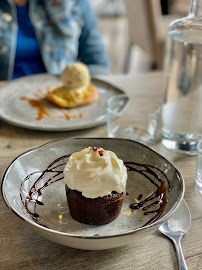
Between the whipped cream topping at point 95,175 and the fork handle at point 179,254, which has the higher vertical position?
the whipped cream topping at point 95,175

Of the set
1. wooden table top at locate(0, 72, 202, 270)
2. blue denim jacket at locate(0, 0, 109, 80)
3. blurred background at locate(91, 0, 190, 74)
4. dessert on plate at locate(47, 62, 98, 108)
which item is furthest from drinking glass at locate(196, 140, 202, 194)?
blurred background at locate(91, 0, 190, 74)

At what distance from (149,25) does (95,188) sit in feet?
7.41

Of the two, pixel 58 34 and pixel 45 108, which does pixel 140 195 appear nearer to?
pixel 45 108

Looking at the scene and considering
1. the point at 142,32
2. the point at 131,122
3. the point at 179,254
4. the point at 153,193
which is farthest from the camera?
the point at 142,32

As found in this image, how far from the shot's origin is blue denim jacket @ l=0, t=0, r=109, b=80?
1.62 metres

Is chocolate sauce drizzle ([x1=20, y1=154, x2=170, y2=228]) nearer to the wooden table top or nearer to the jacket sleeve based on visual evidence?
the wooden table top

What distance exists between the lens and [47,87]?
1264 mm

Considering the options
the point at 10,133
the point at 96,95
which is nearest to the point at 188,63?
the point at 96,95

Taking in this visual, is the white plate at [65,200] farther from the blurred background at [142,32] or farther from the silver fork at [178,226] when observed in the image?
the blurred background at [142,32]

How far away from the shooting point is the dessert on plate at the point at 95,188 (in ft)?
2.08

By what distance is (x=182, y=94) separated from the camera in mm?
938

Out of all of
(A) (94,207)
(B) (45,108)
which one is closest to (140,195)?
(A) (94,207)

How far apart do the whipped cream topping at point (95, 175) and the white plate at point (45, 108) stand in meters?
0.34

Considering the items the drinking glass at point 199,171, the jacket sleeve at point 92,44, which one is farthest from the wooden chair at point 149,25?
the drinking glass at point 199,171
